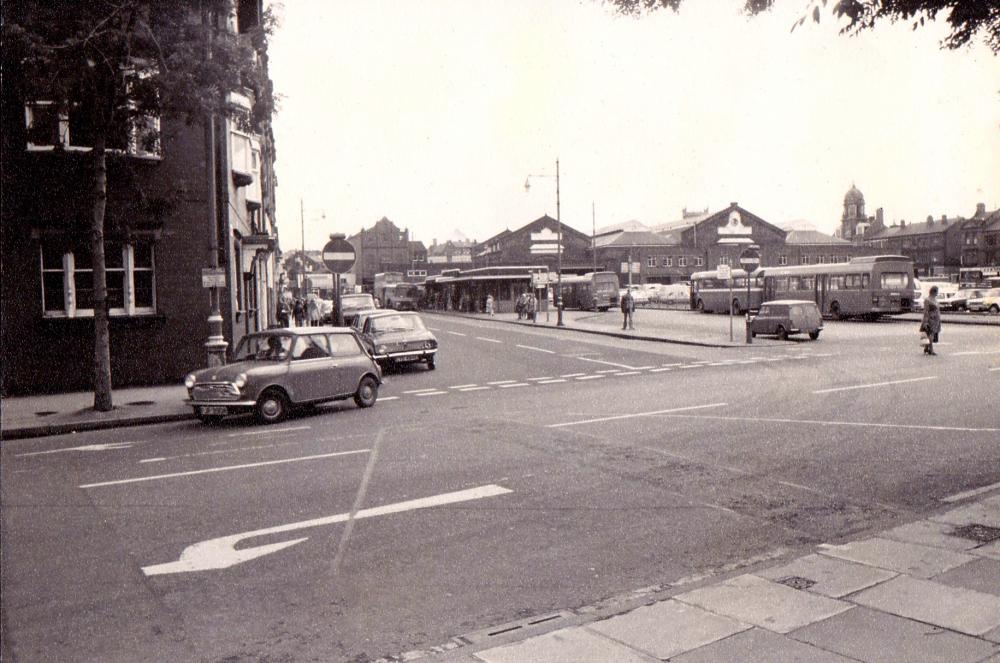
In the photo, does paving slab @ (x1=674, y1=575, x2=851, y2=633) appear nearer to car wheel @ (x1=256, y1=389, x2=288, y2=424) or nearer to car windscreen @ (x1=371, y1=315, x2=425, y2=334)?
car wheel @ (x1=256, y1=389, x2=288, y2=424)

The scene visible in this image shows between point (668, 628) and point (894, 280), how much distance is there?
40585 millimetres

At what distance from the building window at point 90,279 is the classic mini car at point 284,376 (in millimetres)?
5609

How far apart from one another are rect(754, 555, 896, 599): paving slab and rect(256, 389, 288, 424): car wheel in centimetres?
929

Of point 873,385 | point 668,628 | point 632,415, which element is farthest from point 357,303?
point 668,628

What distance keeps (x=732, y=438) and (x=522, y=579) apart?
5.64m

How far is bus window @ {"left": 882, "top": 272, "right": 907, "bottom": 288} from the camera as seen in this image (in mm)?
40031

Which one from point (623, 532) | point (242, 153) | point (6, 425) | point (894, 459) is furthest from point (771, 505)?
point (242, 153)

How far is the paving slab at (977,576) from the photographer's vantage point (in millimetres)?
4895

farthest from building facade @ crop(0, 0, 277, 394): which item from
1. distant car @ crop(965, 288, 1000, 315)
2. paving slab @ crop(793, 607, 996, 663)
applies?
distant car @ crop(965, 288, 1000, 315)

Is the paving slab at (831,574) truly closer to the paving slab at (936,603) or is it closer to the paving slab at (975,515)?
the paving slab at (936,603)

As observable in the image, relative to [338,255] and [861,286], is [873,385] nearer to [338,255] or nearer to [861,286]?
[338,255]

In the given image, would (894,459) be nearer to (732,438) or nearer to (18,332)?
(732,438)

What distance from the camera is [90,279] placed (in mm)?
17859

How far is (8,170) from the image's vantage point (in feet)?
55.2
